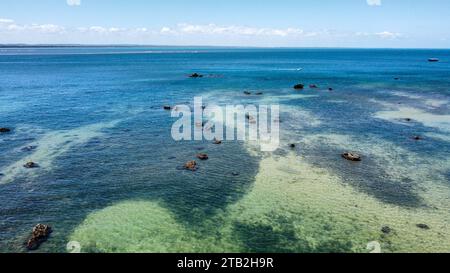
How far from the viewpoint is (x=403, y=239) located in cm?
2050

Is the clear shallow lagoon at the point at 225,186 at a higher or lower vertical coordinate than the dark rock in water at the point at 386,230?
higher

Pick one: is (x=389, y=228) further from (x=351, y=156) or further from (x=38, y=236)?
(x=38, y=236)

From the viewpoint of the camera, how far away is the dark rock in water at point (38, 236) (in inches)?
768

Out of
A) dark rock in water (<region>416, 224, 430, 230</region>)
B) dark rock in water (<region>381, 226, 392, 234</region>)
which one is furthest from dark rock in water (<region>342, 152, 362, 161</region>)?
dark rock in water (<region>381, 226, 392, 234</region>)

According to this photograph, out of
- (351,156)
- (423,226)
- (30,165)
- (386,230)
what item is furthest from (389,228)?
(30,165)

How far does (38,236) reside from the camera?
20188mm

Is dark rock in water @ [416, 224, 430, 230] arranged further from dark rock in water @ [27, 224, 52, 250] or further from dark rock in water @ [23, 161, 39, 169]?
dark rock in water @ [23, 161, 39, 169]

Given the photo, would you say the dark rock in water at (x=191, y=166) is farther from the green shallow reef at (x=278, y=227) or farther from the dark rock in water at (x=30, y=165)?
the dark rock in water at (x=30, y=165)
